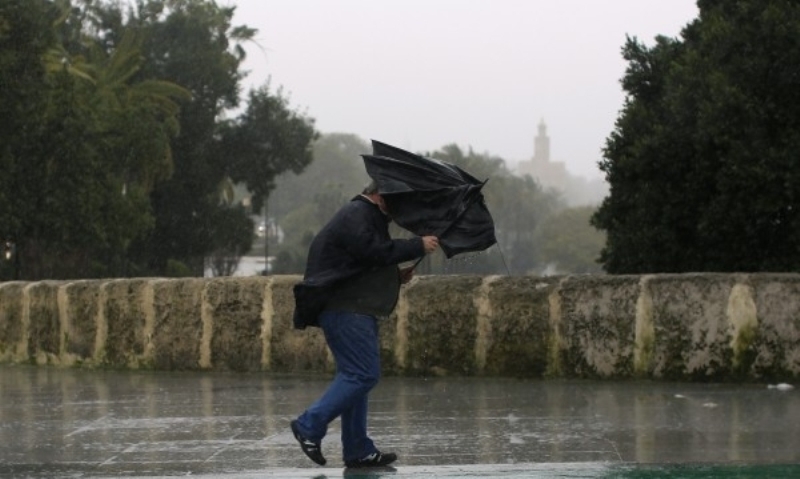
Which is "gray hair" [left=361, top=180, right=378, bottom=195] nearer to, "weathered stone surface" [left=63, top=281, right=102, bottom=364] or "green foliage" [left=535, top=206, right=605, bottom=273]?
"weathered stone surface" [left=63, top=281, right=102, bottom=364]

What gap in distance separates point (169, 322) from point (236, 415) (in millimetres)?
3427

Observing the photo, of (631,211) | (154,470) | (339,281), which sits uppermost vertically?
(631,211)

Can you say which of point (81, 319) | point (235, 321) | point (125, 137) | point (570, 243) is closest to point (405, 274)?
point (235, 321)

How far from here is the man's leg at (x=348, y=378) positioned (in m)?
7.54

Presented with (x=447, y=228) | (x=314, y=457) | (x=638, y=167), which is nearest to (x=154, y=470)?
(x=314, y=457)

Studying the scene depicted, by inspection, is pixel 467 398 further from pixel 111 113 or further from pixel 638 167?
pixel 111 113

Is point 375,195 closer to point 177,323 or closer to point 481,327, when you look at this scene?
point 481,327

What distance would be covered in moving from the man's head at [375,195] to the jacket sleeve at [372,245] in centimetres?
15

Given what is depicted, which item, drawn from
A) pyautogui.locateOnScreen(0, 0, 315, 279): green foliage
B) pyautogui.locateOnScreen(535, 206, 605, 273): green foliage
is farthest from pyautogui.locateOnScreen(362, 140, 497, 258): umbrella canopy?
pyautogui.locateOnScreen(535, 206, 605, 273): green foliage

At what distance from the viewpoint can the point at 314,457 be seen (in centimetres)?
752

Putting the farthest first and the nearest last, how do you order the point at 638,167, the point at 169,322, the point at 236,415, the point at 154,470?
the point at 638,167
the point at 169,322
the point at 236,415
the point at 154,470

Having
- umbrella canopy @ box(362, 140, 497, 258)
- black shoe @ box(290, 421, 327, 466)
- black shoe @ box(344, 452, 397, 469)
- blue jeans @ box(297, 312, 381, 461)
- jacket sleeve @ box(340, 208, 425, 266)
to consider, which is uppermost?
umbrella canopy @ box(362, 140, 497, 258)

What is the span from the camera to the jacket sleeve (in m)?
7.52

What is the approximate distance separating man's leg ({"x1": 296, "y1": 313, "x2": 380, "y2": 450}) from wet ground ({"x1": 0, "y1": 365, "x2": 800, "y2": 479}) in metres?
0.20
